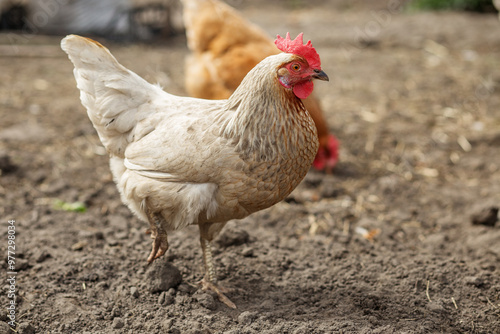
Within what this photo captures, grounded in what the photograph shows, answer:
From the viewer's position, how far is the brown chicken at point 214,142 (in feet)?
8.30

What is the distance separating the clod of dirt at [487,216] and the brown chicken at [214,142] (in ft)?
6.83

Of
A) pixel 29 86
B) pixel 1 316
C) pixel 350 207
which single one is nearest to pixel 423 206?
pixel 350 207

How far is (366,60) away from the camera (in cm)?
847

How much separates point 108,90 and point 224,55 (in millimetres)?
2293

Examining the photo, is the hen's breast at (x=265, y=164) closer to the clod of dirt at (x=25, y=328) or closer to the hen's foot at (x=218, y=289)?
the hen's foot at (x=218, y=289)

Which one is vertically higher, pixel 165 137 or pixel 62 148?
pixel 165 137

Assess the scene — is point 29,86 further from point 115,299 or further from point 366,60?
point 366,60

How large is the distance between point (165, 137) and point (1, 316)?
1.32 m

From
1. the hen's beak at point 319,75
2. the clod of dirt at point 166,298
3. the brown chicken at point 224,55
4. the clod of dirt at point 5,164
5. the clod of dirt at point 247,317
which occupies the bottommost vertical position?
the clod of dirt at point 5,164

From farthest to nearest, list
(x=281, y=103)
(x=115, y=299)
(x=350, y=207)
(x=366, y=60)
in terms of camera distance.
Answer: (x=366, y=60) < (x=350, y=207) < (x=115, y=299) < (x=281, y=103)

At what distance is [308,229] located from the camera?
404 cm

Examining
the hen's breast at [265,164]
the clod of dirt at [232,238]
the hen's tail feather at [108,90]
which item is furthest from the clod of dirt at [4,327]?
the clod of dirt at [232,238]

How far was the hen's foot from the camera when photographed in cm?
289

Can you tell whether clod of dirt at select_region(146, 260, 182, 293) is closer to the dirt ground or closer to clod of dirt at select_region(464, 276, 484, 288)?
the dirt ground
